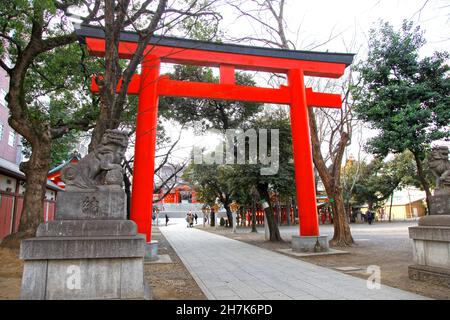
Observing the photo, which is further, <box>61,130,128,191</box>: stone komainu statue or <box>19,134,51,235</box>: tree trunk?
<box>19,134,51,235</box>: tree trunk

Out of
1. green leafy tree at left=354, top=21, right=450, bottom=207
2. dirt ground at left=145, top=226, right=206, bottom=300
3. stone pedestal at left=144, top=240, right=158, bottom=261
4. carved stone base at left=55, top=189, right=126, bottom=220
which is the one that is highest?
green leafy tree at left=354, top=21, right=450, bottom=207

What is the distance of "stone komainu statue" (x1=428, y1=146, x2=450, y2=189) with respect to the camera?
6227 mm

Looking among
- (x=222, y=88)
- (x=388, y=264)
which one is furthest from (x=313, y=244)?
(x=222, y=88)

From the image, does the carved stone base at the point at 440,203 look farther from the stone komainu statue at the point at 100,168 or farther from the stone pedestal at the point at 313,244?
the stone komainu statue at the point at 100,168

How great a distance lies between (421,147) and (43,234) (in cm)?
917

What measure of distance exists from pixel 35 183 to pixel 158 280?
18.6 ft

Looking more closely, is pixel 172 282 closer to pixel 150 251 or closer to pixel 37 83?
pixel 150 251

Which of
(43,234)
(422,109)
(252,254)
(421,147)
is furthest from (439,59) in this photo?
(43,234)

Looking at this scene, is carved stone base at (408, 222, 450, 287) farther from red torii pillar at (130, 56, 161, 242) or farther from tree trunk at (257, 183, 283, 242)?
tree trunk at (257, 183, 283, 242)

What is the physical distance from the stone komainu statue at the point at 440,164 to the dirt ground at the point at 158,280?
4951 mm

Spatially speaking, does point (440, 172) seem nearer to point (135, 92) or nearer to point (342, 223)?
point (342, 223)

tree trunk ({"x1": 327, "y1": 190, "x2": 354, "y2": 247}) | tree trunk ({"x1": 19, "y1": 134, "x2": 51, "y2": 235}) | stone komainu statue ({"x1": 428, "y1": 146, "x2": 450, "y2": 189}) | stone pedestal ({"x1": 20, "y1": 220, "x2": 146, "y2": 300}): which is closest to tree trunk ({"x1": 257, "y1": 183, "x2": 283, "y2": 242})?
tree trunk ({"x1": 327, "y1": 190, "x2": 354, "y2": 247})

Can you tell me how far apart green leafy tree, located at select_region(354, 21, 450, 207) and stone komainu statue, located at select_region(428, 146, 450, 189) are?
7.44ft

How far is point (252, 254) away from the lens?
35.7 feet
